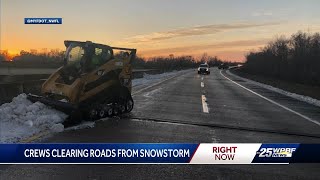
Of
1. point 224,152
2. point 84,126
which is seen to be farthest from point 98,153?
point 84,126

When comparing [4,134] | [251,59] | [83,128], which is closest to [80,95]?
[83,128]

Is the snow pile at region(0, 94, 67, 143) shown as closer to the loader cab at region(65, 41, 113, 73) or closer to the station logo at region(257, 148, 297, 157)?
the loader cab at region(65, 41, 113, 73)

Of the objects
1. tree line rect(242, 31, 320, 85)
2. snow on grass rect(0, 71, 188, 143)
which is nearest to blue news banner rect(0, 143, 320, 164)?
snow on grass rect(0, 71, 188, 143)

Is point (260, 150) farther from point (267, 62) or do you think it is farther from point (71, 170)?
point (267, 62)

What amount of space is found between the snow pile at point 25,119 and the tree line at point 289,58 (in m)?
68.1

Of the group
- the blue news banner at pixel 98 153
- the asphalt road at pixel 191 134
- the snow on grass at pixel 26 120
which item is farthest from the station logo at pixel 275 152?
the snow on grass at pixel 26 120

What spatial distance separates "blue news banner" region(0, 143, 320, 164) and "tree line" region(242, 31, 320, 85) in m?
71.6

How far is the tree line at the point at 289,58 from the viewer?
8619cm

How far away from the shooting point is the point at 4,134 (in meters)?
8.54

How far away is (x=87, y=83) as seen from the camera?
450 inches

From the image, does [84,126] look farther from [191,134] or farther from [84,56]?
[191,134]

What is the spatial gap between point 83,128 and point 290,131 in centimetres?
498

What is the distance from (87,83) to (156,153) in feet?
21.3

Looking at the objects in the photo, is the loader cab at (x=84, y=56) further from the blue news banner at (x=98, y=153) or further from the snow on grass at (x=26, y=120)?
the blue news banner at (x=98, y=153)
